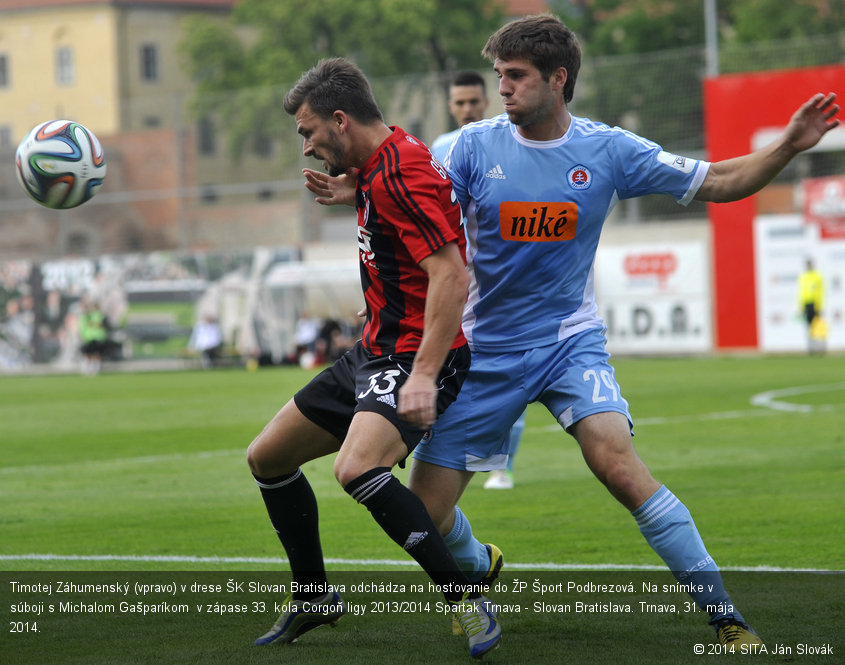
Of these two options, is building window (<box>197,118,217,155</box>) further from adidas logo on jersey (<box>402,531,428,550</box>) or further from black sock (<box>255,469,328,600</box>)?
adidas logo on jersey (<box>402,531,428,550</box>)

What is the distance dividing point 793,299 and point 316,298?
40.5 ft

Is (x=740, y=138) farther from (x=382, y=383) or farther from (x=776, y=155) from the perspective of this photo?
(x=382, y=383)

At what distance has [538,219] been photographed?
16.0 feet

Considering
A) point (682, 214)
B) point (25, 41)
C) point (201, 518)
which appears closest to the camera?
point (201, 518)

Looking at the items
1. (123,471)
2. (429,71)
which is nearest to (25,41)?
(429,71)

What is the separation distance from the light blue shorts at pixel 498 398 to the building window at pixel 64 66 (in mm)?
68217

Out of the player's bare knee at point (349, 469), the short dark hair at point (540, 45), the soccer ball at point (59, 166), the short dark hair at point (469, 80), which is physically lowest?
the player's bare knee at point (349, 469)

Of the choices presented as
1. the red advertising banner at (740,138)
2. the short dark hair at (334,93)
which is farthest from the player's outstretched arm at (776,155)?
the red advertising banner at (740,138)

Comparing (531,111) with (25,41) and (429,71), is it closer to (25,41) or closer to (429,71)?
(429,71)

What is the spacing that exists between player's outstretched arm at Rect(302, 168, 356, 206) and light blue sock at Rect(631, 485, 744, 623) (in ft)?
5.40

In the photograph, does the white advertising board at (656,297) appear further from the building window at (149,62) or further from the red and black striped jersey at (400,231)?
the building window at (149,62)

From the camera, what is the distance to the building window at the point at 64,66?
69.2m

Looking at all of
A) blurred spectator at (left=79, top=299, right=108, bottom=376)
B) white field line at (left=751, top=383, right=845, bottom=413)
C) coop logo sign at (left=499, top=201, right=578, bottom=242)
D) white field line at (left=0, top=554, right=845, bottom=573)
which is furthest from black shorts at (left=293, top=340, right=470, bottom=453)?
blurred spectator at (left=79, top=299, right=108, bottom=376)

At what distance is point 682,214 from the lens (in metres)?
32.5
